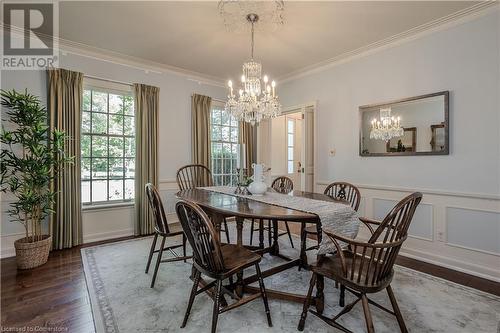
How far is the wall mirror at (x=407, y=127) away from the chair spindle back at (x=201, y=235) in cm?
281

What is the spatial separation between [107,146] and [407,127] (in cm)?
430

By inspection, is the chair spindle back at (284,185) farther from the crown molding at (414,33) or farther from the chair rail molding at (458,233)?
the crown molding at (414,33)

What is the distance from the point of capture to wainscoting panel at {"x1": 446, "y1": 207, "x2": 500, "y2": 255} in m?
2.55

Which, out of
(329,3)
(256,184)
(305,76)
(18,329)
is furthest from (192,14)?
(18,329)

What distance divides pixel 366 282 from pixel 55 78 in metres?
4.14

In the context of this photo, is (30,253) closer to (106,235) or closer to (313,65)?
(106,235)

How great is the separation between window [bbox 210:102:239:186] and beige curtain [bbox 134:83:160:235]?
3.97 ft

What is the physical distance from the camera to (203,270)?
1709 millimetres

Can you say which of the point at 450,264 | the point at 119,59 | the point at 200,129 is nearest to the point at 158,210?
the point at 200,129

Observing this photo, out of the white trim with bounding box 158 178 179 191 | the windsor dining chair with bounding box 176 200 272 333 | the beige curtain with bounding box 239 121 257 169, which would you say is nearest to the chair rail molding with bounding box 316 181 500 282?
the windsor dining chair with bounding box 176 200 272 333

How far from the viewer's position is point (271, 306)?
2.01m

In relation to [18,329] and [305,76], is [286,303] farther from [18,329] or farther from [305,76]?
[305,76]

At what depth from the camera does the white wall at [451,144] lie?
2.58 meters

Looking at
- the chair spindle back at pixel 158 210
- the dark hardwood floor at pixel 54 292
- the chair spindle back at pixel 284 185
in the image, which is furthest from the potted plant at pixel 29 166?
the chair spindle back at pixel 284 185
